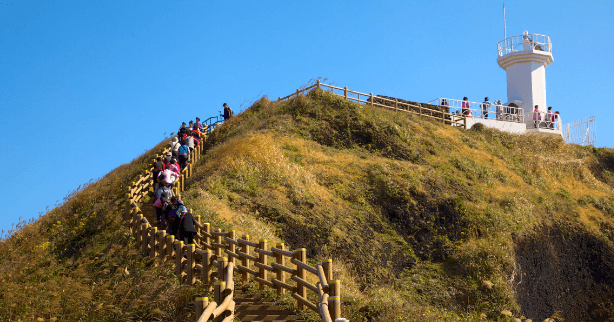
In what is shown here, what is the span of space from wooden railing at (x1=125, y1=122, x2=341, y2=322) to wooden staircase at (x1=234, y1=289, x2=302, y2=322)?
336 millimetres

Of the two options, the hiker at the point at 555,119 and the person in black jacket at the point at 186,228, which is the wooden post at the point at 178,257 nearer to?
the person in black jacket at the point at 186,228

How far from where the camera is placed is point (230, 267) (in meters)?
8.43

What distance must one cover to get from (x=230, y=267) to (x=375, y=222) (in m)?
13.0

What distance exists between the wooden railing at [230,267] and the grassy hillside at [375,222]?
0.53 metres

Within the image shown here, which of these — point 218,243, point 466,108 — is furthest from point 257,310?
point 466,108

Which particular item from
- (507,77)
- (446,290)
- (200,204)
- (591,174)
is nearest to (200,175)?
(200,204)

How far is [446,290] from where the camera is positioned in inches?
714

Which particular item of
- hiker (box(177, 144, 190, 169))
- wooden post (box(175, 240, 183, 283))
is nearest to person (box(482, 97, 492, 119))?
hiker (box(177, 144, 190, 169))

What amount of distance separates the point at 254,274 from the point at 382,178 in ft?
42.7

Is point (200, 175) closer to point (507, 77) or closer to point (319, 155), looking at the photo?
point (319, 155)

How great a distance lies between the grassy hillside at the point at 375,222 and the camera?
1430cm

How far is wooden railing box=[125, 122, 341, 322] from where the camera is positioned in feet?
24.8

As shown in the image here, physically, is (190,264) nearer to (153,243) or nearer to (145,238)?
(153,243)

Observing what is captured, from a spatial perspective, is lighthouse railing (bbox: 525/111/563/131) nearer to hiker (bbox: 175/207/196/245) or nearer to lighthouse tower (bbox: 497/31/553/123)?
lighthouse tower (bbox: 497/31/553/123)
